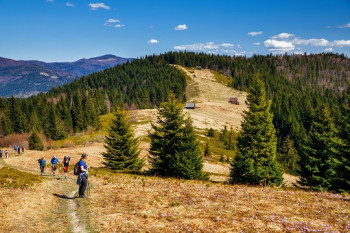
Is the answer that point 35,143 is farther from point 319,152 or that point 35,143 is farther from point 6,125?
point 319,152

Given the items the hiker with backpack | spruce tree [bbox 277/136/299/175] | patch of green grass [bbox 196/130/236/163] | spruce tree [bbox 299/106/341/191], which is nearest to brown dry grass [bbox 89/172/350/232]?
the hiker with backpack

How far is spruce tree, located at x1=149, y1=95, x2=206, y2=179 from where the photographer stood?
32062 millimetres

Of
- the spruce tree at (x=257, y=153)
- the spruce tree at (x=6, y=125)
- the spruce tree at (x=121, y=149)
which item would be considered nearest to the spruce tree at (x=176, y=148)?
the spruce tree at (x=257, y=153)

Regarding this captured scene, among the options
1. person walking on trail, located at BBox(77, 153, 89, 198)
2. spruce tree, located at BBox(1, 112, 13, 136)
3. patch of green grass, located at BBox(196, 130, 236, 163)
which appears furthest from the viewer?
Result: spruce tree, located at BBox(1, 112, 13, 136)

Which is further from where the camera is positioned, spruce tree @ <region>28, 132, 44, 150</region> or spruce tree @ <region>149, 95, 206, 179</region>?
spruce tree @ <region>28, 132, 44, 150</region>

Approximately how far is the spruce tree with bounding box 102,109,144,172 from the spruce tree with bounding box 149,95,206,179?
6.31 meters

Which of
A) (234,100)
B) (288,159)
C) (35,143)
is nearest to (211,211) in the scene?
(35,143)

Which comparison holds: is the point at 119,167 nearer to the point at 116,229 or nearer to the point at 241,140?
the point at 241,140

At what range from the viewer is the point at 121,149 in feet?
135

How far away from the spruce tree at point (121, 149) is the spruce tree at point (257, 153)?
51.2 feet

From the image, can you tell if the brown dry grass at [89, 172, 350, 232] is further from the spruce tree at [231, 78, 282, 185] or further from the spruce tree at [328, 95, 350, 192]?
the spruce tree at [231, 78, 282, 185]

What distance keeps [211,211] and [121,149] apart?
28.3 meters

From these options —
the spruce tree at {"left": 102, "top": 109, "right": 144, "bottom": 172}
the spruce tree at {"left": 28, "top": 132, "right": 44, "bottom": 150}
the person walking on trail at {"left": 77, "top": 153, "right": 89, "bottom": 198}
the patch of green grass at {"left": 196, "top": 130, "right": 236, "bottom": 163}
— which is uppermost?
the person walking on trail at {"left": 77, "top": 153, "right": 89, "bottom": 198}

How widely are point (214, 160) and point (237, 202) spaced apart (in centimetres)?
5837
